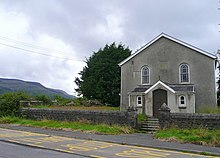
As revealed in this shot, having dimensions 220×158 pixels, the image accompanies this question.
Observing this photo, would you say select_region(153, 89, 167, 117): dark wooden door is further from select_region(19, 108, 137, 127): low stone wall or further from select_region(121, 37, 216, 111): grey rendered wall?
select_region(19, 108, 137, 127): low stone wall

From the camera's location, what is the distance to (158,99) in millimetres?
24172

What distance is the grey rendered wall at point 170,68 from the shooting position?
24.4 meters

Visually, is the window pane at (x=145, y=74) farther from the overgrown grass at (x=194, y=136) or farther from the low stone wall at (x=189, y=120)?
the overgrown grass at (x=194, y=136)

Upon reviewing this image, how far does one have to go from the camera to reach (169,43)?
85.9ft

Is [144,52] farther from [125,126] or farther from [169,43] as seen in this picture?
[125,126]

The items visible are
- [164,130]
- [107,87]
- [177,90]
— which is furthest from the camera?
[107,87]

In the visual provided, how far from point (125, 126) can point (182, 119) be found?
382 cm

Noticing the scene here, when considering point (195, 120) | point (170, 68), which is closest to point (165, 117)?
point (195, 120)

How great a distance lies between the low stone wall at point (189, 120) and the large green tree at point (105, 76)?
27.1 meters

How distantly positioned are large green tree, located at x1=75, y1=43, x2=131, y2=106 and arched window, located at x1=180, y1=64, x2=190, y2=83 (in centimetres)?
1943

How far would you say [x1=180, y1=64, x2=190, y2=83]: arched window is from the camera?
998 inches

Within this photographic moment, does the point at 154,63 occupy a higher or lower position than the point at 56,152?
higher

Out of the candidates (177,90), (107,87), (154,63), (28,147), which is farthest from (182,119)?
(107,87)

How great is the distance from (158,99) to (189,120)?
7.96 m
